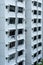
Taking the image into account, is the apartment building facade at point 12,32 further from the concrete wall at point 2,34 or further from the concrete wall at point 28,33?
the concrete wall at point 28,33

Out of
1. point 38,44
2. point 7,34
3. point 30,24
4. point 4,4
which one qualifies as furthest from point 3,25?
point 38,44

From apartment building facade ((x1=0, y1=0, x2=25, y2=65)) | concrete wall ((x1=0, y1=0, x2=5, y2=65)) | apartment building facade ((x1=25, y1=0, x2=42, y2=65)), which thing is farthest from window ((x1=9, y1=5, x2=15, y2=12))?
apartment building facade ((x1=25, y1=0, x2=42, y2=65))

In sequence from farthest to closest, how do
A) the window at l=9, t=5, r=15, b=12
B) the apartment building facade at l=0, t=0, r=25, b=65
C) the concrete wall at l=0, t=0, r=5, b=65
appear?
the window at l=9, t=5, r=15, b=12
the apartment building facade at l=0, t=0, r=25, b=65
the concrete wall at l=0, t=0, r=5, b=65

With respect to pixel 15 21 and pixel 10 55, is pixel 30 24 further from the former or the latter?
pixel 10 55

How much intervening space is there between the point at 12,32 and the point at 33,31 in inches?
317

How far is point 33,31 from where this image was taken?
104ft

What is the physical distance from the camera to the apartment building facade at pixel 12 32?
72.6 feet

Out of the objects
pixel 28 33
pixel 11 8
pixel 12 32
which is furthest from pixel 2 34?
pixel 28 33

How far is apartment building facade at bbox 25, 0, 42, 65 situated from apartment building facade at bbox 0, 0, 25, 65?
290 centimetres

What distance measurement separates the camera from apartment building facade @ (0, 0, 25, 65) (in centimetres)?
2212

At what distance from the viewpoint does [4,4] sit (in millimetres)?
21812

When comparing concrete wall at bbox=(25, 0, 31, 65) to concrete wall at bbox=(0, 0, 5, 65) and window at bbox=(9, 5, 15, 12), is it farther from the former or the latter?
concrete wall at bbox=(0, 0, 5, 65)

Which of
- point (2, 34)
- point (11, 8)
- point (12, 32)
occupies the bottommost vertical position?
point (12, 32)

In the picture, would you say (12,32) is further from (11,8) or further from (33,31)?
(33,31)
